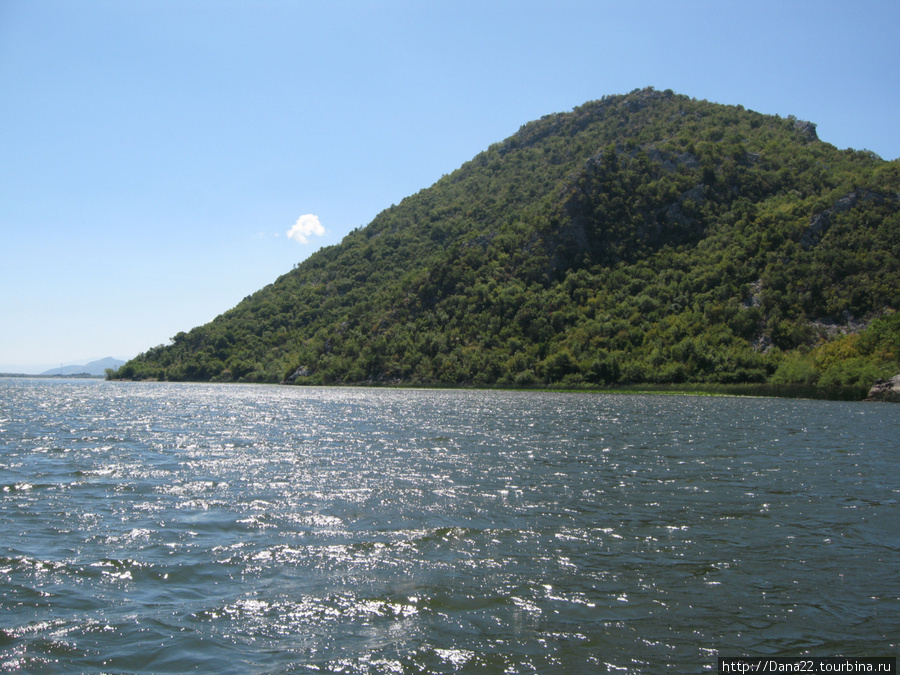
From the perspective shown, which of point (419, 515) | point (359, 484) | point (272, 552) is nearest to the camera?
point (272, 552)

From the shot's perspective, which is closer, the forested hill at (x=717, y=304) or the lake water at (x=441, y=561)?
the lake water at (x=441, y=561)

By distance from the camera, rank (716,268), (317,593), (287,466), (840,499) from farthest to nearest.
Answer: (716,268) < (287,466) < (840,499) < (317,593)

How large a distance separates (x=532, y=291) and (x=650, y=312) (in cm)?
4360

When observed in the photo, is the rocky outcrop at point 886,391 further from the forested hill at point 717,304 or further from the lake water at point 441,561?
the lake water at point 441,561

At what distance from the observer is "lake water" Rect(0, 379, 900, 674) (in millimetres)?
10828

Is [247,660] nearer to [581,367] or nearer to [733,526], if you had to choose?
[733,526]

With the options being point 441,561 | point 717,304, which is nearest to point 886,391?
point 717,304

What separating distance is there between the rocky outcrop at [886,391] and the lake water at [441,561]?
69279mm

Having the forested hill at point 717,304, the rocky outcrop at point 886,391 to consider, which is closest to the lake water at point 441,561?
the rocky outcrop at point 886,391

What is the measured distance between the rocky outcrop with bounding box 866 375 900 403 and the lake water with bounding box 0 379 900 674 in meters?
69.3

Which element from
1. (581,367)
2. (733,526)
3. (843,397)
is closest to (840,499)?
(733,526)

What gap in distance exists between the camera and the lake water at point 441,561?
10.8m

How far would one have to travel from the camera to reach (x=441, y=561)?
1560 cm

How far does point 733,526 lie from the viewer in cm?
1903
